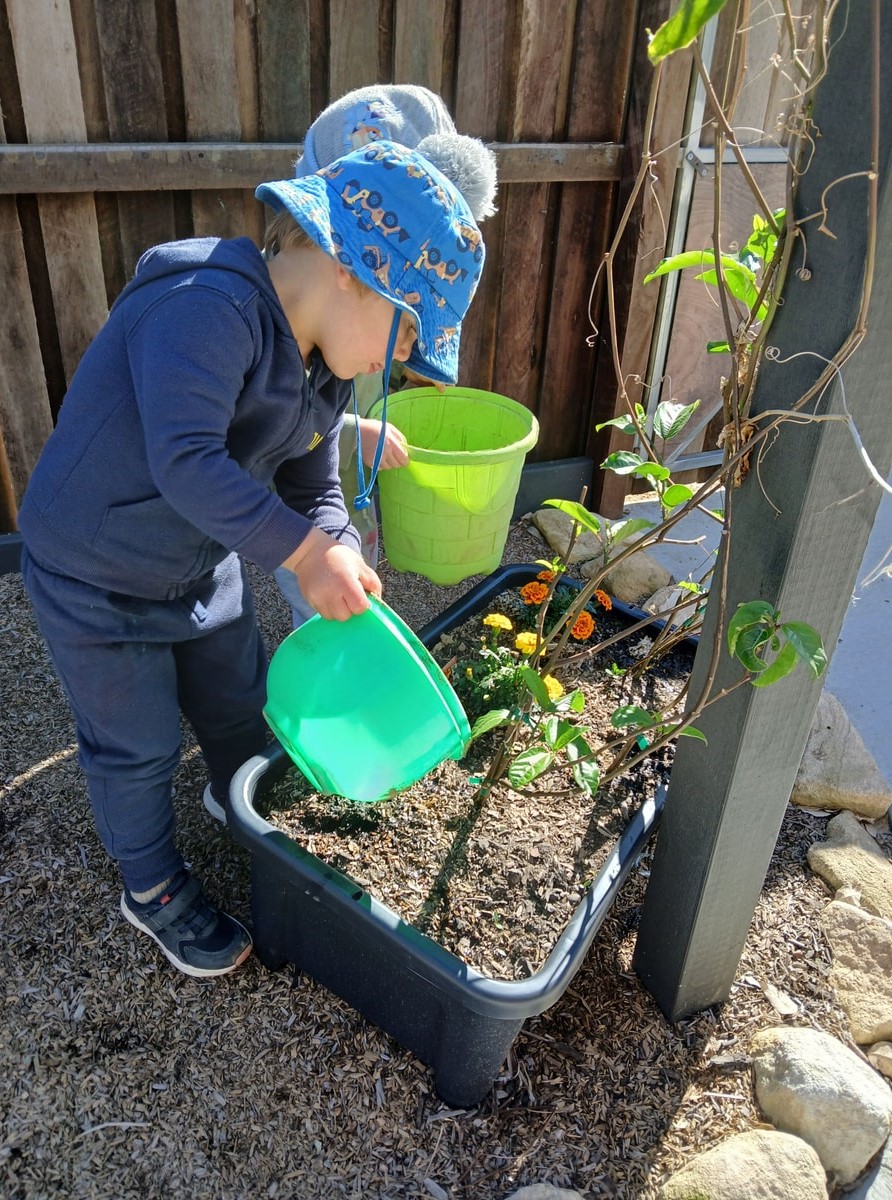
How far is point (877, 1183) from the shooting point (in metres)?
1.56

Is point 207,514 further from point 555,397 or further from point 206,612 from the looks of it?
point 555,397

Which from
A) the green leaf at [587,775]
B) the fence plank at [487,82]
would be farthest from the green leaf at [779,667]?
the fence plank at [487,82]

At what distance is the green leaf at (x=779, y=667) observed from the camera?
1.19m

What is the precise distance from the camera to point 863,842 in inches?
84.1

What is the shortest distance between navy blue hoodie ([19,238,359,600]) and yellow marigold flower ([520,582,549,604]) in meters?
0.64

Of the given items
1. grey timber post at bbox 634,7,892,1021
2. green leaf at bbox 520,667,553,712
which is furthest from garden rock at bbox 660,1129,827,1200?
green leaf at bbox 520,667,553,712

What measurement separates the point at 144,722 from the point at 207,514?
0.51 meters

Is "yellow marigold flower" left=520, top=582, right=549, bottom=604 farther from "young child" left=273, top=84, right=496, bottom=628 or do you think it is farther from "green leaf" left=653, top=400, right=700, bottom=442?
"green leaf" left=653, top=400, right=700, bottom=442

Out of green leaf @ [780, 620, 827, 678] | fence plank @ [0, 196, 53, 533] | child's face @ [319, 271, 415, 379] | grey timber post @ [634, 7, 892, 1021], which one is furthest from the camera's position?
fence plank @ [0, 196, 53, 533]

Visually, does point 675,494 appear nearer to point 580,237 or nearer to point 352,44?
point 352,44

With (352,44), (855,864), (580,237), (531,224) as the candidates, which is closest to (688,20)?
(855,864)

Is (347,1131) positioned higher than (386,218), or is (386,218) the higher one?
(386,218)

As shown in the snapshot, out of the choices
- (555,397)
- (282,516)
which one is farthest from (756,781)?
(555,397)

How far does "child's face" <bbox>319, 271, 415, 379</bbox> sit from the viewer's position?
1.37 meters
